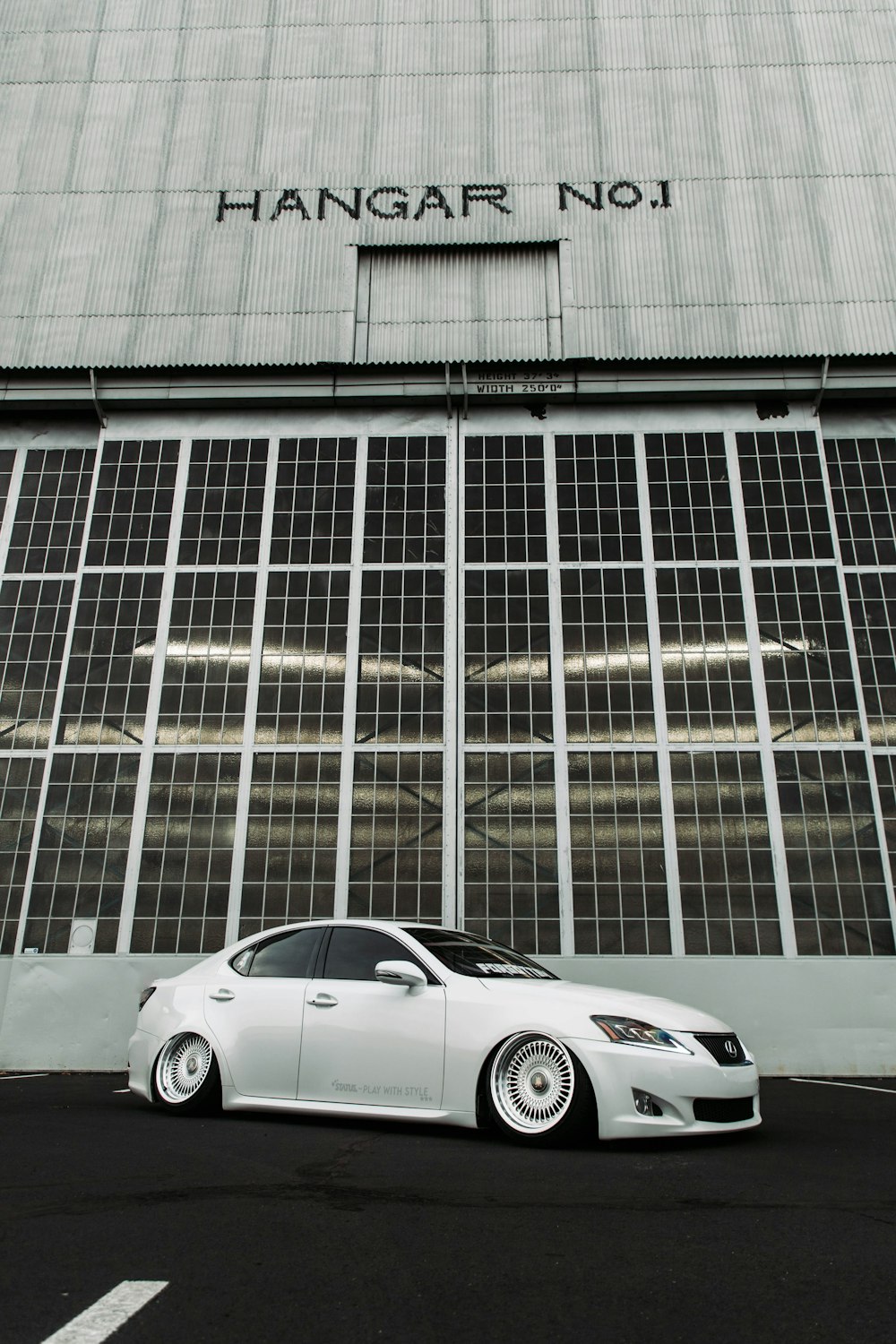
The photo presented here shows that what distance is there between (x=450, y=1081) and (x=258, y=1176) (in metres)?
1.43

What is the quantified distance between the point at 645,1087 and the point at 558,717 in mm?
8294

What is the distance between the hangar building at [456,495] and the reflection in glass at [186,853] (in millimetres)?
50

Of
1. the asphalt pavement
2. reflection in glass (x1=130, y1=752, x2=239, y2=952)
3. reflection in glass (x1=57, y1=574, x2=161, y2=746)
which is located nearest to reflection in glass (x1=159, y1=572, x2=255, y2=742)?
reflection in glass (x1=57, y1=574, x2=161, y2=746)

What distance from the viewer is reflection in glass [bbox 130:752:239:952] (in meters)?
12.2

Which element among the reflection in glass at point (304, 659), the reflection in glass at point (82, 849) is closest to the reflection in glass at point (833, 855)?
the reflection in glass at point (304, 659)

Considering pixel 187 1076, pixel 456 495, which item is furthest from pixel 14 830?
pixel 456 495

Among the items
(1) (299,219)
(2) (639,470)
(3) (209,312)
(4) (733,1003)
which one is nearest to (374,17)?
(1) (299,219)

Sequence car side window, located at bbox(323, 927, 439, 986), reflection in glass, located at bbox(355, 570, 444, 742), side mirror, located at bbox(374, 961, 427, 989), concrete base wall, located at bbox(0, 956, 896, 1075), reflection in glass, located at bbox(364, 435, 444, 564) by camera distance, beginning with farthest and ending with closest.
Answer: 1. reflection in glass, located at bbox(364, 435, 444, 564)
2. reflection in glass, located at bbox(355, 570, 444, 742)
3. concrete base wall, located at bbox(0, 956, 896, 1075)
4. car side window, located at bbox(323, 927, 439, 986)
5. side mirror, located at bbox(374, 961, 427, 989)

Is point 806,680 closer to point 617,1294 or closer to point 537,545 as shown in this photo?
point 537,545

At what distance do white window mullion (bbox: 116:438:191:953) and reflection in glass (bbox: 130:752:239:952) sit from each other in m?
0.09

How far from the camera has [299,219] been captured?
1669 centimetres

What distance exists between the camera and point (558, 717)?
12969 mm

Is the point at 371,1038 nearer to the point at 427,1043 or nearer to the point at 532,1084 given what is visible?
the point at 427,1043

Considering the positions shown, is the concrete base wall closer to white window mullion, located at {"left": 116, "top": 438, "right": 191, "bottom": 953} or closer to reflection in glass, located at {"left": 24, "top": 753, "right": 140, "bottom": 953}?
reflection in glass, located at {"left": 24, "top": 753, "right": 140, "bottom": 953}
